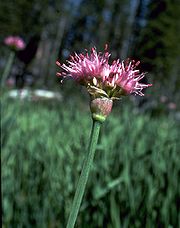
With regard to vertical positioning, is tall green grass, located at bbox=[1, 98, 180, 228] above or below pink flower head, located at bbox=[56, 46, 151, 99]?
below

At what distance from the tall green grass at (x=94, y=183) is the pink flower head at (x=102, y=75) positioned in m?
0.46

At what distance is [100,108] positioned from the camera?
0.56 m

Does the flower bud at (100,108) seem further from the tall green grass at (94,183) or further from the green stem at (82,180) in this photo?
the tall green grass at (94,183)

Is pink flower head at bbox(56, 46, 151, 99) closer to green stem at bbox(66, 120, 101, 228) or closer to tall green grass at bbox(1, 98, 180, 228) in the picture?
green stem at bbox(66, 120, 101, 228)

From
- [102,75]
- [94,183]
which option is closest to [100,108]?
[102,75]

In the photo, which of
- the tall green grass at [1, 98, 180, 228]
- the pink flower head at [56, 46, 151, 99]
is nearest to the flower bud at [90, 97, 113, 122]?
the pink flower head at [56, 46, 151, 99]

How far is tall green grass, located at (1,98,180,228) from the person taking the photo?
1145 millimetres

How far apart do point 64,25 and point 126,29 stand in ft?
15.6

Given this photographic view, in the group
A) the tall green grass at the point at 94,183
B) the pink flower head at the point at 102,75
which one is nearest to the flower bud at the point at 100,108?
the pink flower head at the point at 102,75

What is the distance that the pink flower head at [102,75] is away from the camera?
61 centimetres

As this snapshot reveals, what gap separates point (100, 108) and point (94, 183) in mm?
784

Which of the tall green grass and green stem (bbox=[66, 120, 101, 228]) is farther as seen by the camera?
the tall green grass

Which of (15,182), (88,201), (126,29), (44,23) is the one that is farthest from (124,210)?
(126,29)

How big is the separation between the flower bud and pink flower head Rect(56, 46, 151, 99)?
0.01 metres
